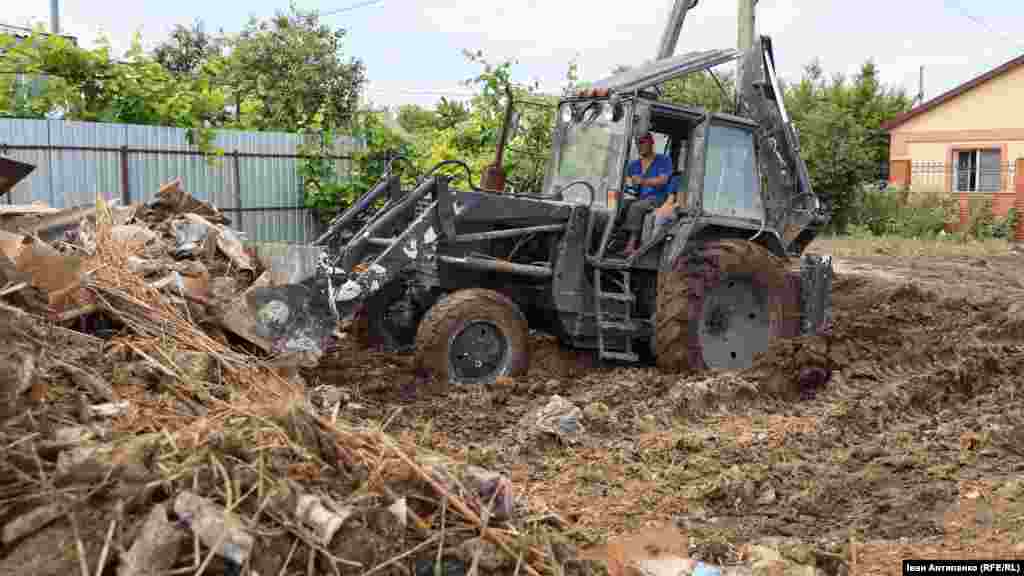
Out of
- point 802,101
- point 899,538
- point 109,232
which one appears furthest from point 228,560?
point 802,101

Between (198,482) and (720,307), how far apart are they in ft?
21.0

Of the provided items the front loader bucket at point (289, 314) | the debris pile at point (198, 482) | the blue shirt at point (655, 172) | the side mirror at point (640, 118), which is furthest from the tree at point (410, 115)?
the debris pile at point (198, 482)

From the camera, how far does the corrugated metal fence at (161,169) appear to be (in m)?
11.6

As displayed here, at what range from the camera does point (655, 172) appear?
9336 mm

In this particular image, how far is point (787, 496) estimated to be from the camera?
5.98 m

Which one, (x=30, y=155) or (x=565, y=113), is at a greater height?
(x=565, y=113)

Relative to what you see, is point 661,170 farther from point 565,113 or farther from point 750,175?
point 565,113

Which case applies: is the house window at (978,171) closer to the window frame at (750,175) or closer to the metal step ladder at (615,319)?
the window frame at (750,175)

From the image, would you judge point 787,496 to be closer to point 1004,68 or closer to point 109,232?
point 109,232

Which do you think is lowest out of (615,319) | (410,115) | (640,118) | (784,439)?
(784,439)

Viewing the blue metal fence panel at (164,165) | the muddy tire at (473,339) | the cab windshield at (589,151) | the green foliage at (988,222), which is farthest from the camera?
the green foliage at (988,222)

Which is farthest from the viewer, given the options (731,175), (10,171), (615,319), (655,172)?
(731,175)

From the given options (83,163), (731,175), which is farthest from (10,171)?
(83,163)

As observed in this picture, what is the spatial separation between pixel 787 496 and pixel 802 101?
97.3ft
